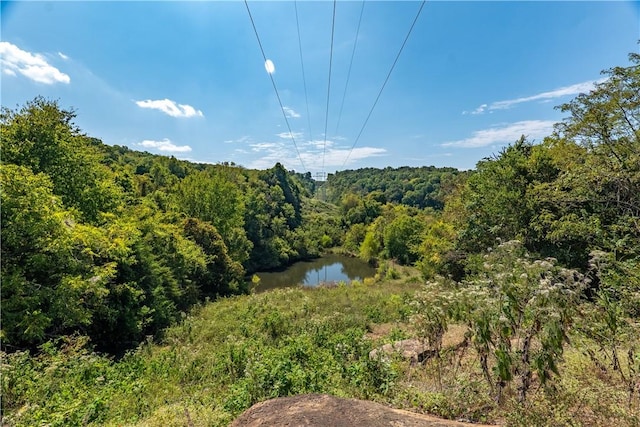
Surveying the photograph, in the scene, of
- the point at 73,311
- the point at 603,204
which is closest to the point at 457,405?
the point at 73,311

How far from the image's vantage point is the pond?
3682cm

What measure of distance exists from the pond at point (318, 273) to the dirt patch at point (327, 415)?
28442 millimetres

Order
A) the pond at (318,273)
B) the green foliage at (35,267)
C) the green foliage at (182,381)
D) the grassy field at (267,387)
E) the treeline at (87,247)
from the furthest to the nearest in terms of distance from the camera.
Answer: the pond at (318,273), the treeline at (87,247), the green foliage at (35,267), the green foliage at (182,381), the grassy field at (267,387)

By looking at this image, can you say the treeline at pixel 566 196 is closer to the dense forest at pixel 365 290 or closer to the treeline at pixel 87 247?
the dense forest at pixel 365 290

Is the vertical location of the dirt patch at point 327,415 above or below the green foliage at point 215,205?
below

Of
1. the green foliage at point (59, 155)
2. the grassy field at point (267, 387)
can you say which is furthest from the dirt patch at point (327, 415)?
the green foliage at point (59, 155)

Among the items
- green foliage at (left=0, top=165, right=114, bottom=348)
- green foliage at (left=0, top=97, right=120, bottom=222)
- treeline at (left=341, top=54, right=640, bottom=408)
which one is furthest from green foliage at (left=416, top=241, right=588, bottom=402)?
green foliage at (left=0, top=97, right=120, bottom=222)

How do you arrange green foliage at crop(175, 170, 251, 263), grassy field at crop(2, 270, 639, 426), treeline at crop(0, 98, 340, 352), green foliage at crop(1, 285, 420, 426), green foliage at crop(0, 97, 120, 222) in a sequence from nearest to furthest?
1. grassy field at crop(2, 270, 639, 426)
2. green foliage at crop(1, 285, 420, 426)
3. treeline at crop(0, 98, 340, 352)
4. green foliage at crop(0, 97, 120, 222)
5. green foliage at crop(175, 170, 251, 263)

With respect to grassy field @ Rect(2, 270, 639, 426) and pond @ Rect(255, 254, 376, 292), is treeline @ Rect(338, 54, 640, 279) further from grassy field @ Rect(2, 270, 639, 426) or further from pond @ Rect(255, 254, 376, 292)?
pond @ Rect(255, 254, 376, 292)

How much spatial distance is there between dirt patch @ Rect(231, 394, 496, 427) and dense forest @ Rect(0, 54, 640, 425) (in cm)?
70

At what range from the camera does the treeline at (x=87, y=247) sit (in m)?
8.04

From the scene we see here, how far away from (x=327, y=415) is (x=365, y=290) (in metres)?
18.5

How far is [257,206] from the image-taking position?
1697 inches

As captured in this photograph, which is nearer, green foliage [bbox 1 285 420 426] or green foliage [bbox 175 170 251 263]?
green foliage [bbox 1 285 420 426]
